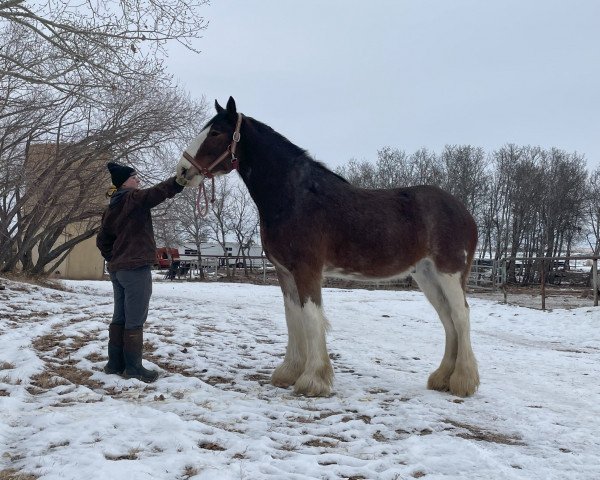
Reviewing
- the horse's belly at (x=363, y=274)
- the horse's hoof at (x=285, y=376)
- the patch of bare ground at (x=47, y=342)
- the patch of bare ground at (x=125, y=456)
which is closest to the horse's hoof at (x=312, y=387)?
the horse's hoof at (x=285, y=376)

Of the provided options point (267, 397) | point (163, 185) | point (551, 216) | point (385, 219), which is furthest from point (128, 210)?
point (551, 216)

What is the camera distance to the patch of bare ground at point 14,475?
225 cm

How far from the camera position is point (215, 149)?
464cm

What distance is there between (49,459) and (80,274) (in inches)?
1340

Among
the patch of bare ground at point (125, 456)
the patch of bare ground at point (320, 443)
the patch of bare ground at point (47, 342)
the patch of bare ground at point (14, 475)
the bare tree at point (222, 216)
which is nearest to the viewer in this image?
the patch of bare ground at point (14, 475)

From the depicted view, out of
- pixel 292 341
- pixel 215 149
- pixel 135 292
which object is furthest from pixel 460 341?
pixel 135 292

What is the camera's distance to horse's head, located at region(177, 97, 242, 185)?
4566 millimetres

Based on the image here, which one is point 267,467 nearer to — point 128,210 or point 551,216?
point 128,210

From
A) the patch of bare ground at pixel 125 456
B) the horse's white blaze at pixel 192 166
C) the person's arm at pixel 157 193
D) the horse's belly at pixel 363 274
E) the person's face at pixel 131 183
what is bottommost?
the patch of bare ground at pixel 125 456

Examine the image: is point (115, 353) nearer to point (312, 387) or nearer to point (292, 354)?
point (292, 354)

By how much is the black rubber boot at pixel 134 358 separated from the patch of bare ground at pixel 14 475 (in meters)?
2.07

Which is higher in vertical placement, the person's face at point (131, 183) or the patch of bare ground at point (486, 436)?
the person's face at point (131, 183)

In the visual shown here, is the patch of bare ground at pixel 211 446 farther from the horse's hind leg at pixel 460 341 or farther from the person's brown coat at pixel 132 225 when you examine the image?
the horse's hind leg at pixel 460 341

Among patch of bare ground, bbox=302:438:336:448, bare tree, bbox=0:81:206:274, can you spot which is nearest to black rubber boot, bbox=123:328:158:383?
patch of bare ground, bbox=302:438:336:448
